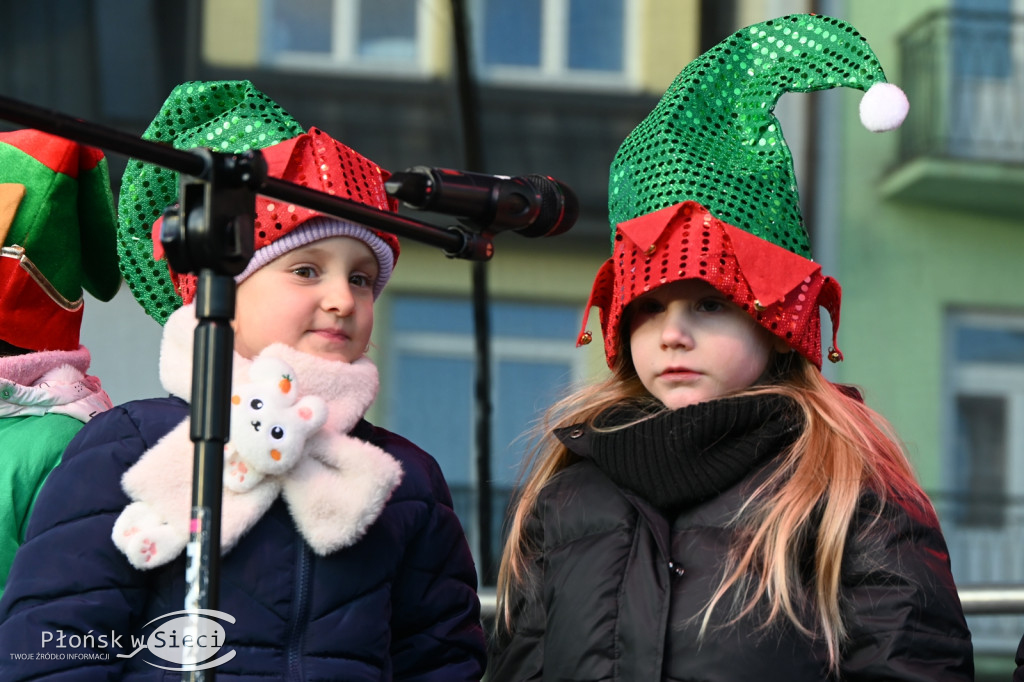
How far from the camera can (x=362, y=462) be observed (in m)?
1.70

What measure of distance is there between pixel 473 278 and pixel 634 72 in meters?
0.96

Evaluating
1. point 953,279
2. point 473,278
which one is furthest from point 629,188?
point 953,279

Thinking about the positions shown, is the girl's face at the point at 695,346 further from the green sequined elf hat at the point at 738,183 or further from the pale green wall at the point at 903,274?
the pale green wall at the point at 903,274

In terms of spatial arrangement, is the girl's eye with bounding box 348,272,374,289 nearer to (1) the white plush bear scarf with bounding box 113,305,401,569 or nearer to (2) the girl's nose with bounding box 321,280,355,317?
(2) the girl's nose with bounding box 321,280,355,317

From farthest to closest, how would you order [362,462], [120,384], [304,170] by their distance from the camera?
[120,384] → [304,170] → [362,462]

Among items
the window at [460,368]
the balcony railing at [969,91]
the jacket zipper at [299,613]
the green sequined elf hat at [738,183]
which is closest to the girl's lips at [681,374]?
the green sequined elf hat at [738,183]

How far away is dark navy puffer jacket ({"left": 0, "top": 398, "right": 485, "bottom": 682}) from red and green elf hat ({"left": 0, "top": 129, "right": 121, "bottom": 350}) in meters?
0.40

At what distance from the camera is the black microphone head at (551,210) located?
58.1 inches

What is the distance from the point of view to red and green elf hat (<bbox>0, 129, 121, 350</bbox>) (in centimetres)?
205

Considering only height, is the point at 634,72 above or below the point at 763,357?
above

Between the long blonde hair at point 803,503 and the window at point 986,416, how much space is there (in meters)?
3.42

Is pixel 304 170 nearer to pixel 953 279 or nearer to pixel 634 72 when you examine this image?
pixel 634 72

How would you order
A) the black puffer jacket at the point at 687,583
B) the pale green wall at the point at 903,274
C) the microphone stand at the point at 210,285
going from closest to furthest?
1. the microphone stand at the point at 210,285
2. the black puffer jacket at the point at 687,583
3. the pale green wall at the point at 903,274

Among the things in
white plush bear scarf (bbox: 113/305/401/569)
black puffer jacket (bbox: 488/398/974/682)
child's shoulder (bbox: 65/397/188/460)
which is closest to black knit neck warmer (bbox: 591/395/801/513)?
black puffer jacket (bbox: 488/398/974/682)
